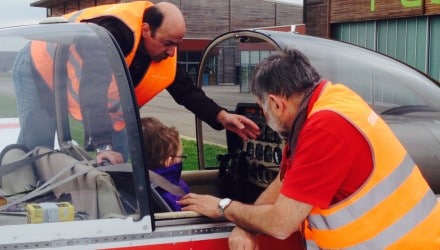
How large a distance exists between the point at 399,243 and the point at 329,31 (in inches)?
667

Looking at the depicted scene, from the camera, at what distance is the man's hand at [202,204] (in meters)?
2.55

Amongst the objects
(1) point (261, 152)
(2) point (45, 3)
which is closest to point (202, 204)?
(1) point (261, 152)

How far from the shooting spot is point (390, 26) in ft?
55.9

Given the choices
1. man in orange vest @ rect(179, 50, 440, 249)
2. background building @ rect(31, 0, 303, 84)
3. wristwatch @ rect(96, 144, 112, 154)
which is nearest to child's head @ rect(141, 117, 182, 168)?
wristwatch @ rect(96, 144, 112, 154)

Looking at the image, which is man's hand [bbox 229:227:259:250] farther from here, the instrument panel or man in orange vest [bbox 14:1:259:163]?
the instrument panel

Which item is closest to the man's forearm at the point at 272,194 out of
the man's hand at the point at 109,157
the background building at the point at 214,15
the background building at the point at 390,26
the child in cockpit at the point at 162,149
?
the child in cockpit at the point at 162,149

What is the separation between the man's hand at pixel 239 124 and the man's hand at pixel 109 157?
1178 mm

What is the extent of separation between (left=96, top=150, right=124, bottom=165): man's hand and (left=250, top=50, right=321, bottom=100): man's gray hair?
1.81ft

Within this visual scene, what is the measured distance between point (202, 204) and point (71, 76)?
71 centimetres

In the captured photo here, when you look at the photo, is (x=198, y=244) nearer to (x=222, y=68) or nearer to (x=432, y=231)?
(x=432, y=231)

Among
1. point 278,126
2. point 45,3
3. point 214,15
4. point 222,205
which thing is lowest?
point 222,205

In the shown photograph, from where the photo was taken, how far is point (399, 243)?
2.33m

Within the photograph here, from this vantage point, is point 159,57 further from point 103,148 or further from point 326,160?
point 326,160

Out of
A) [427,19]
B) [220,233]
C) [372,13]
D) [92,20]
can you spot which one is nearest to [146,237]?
[220,233]
